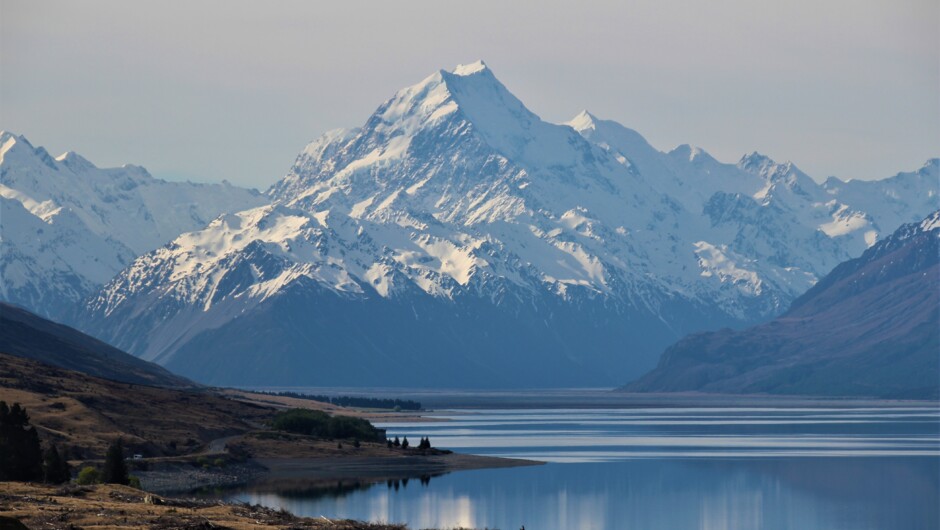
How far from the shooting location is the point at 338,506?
14925 centimetres

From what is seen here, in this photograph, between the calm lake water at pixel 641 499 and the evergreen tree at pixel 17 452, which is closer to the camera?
the evergreen tree at pixel 17 452

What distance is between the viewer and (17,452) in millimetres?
126812

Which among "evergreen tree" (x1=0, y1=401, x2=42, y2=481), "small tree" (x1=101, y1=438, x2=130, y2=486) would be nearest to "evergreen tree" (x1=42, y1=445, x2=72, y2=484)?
"evergreen tree" (x1=0, y1=401, x2=42, y2=481)

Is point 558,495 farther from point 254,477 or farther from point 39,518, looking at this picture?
point 39,518

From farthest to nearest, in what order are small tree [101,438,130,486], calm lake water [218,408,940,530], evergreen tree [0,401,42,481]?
calm lake water [218,408,940,530], small tree [101,438,130,486], evergreen tree [0,401,42,481]

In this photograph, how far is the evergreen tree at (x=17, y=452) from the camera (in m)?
126

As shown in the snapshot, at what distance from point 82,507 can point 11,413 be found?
2656 cm

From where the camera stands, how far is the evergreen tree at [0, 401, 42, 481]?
126125mm

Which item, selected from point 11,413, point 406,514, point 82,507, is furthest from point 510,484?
point 82,507

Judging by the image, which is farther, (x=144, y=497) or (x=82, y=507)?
(x=144, y=497)

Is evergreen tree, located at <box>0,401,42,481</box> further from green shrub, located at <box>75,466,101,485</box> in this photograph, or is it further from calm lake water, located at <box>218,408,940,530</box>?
calm lake water, located at <box>218,408,940,530</box>

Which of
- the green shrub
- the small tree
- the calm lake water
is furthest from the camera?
the calm lake water

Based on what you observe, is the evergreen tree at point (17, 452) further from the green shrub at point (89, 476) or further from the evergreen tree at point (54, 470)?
the green shrub at point (89, 476)

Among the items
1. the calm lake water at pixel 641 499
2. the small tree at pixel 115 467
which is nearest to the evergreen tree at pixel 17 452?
the small tree at pixel 115 467
